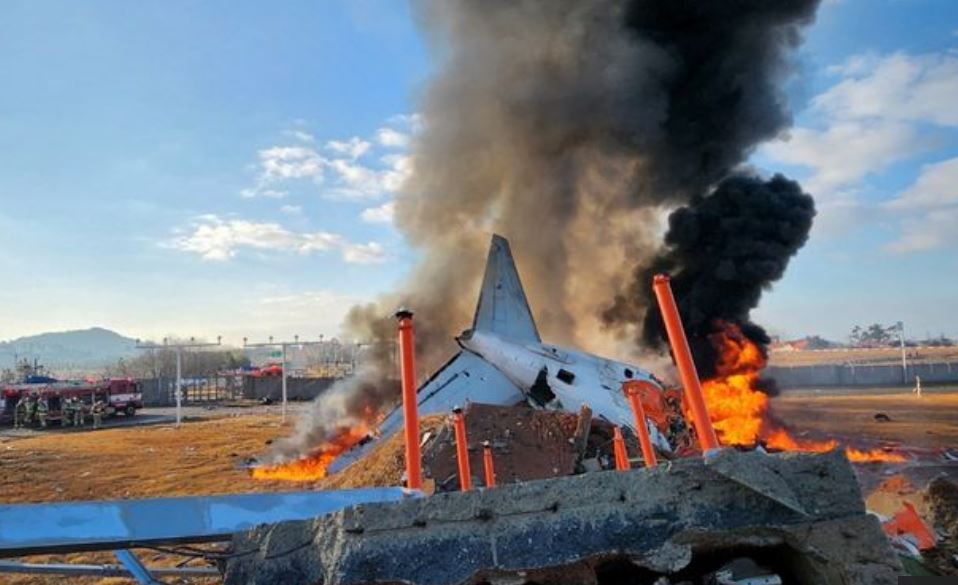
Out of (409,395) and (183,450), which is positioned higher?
(409,395)

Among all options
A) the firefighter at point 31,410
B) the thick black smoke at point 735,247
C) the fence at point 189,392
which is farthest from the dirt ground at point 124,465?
the fence at point 189,392

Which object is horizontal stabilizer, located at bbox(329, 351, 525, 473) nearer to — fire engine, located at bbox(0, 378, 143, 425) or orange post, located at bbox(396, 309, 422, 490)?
orange post, located at bbox(396, 309, 422, 490)

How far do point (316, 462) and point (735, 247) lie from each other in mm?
13787

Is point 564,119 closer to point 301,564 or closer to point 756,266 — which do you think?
point 756,266

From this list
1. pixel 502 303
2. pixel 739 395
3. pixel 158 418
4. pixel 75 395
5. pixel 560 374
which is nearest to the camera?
pixel 560 374

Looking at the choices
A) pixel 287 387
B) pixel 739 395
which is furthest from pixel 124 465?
pixel 287 387

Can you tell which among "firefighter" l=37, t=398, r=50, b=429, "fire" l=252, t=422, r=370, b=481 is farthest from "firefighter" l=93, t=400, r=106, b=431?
"fire" l=252, t=422, r=370, b=481

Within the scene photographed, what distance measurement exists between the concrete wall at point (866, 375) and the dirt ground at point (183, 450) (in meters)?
11.8

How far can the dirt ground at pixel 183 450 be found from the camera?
13.0 meters

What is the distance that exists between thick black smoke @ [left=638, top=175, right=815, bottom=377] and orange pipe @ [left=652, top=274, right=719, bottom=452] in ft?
55.5

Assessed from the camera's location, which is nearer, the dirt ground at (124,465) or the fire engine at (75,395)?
the dirt ground at (124,465)

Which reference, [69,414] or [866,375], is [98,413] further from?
[866,375]

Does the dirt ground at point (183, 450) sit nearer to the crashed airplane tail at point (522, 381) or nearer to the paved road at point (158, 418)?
the crashed airplane tail at point (522, 381)

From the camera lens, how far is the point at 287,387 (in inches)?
1802
